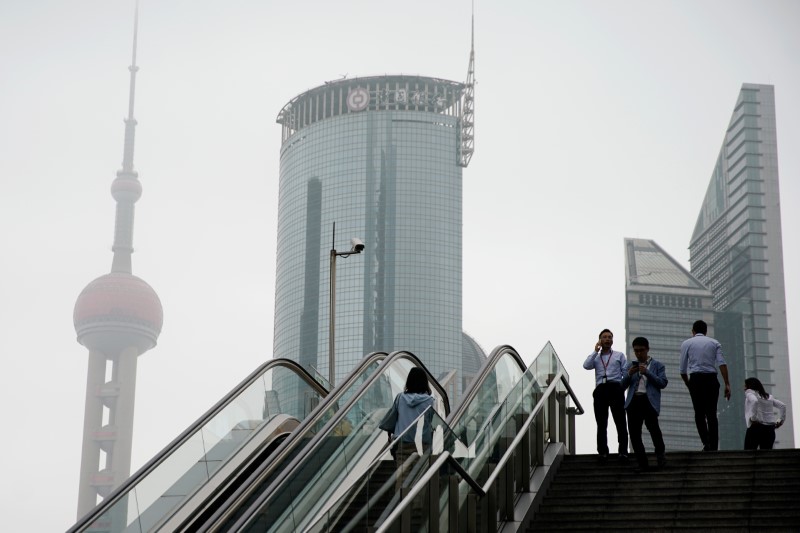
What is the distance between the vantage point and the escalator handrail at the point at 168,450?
922 cm

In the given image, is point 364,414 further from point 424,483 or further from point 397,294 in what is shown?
point 397,294

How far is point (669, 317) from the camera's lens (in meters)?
180

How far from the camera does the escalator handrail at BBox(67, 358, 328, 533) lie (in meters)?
9.22

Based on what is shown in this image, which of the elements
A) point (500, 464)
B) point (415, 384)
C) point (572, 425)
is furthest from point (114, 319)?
point (500, 464)

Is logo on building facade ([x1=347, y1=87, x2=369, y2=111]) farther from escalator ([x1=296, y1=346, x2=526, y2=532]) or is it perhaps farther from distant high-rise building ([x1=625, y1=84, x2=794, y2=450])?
escalator ([x1=296, y1=346, x2=526, y2=532])

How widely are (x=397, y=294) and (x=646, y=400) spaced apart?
476ft

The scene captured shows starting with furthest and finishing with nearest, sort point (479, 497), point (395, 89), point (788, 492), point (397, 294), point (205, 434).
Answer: point (395, 89) < point (397, 294) < point (205, 434) < point (788, 492) < point (479, 497)

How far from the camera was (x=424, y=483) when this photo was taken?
8.02 m

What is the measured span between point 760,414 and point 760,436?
11.0 inches

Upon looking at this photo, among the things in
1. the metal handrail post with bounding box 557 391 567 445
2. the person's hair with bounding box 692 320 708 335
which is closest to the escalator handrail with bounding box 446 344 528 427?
the metal handrail post with bounding box 557 391 567 445

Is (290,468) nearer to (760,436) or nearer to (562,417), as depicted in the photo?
(562,417)

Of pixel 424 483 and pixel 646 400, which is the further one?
pixel 646 400

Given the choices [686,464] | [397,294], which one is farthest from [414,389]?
[397,294]

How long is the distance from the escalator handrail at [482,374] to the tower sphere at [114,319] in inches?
7363
